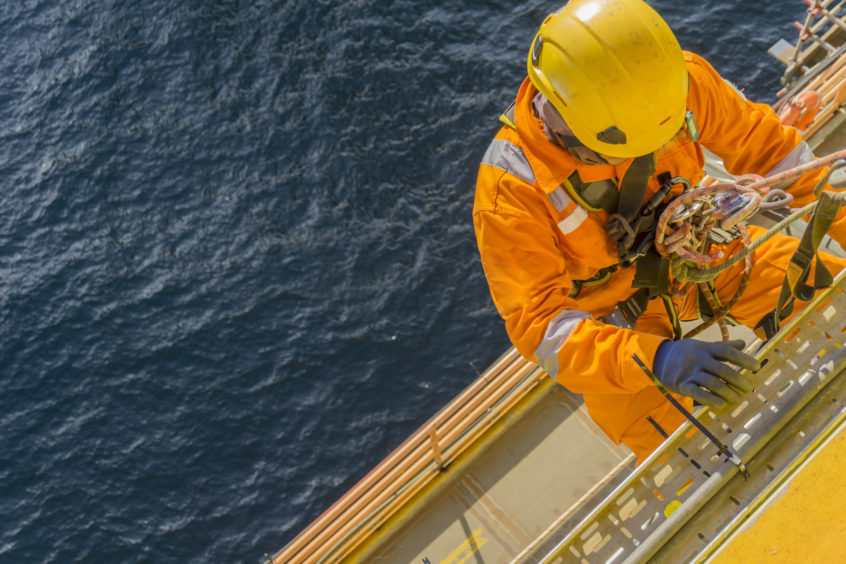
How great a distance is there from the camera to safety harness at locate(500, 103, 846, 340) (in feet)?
14.8

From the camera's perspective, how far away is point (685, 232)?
4.95m

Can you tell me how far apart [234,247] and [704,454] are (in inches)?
629

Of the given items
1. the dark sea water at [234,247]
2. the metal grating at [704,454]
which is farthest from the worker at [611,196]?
the dark sea water at [234,247]

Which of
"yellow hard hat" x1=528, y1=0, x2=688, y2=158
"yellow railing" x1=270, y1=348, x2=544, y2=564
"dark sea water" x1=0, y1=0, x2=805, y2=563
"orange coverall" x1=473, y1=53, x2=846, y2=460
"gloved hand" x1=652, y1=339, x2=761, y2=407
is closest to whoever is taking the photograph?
"gloved hand" x1=652, y1=339, x2=761, y2=407

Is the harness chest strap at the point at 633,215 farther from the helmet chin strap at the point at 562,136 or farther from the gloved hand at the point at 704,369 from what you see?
the gloved hand at the point at 704,369

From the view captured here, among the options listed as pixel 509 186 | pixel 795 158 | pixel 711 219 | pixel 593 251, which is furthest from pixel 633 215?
pixel 795 158

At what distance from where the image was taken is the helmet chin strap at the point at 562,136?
4.96 m

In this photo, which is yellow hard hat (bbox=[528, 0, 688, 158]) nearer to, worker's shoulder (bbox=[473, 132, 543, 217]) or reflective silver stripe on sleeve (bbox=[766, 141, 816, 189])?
worker's shoulder (bbox=[473, 132, 543, 217])

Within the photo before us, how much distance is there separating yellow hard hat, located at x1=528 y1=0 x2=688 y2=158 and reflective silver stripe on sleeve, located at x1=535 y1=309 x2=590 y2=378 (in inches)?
38.8

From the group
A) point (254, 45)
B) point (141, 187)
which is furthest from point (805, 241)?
point (254, 45)

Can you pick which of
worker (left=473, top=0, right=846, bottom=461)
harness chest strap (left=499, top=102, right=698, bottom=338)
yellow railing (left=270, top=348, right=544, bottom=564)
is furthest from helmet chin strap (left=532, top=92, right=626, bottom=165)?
yellow railing (left=270, top=348, right=544, bottom=564)

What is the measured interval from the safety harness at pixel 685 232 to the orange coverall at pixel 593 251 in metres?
0.09

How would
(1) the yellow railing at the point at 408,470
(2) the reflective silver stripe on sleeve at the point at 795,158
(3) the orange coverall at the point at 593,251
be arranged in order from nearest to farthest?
1. (3) the orange coverall at the point at 593,251
2. (2) the reflective silver stripe on sleeve at the point at 795,158
3. (1) the yellow railing at the point at 408,470

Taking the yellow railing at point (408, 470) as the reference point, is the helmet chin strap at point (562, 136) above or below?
below
